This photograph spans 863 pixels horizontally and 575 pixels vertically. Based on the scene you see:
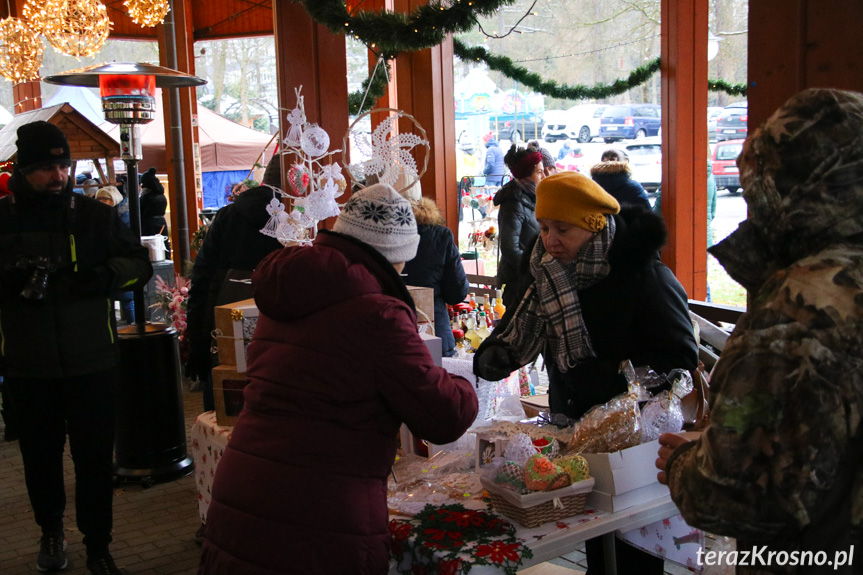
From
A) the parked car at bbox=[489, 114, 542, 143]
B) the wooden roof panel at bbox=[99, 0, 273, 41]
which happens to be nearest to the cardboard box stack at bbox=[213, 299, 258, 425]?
the parked car at bbox=[489, 114, 542, 143]

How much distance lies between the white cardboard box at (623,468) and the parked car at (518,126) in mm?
6535

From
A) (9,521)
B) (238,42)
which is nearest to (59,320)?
(9,521)

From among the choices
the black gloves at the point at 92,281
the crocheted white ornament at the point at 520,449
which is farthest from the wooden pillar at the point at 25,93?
the crocheted white ornament at the point at 520,449

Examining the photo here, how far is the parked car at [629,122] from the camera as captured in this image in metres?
7.33

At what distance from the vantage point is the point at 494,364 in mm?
2381

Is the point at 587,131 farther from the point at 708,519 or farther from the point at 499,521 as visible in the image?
the point at 708,519

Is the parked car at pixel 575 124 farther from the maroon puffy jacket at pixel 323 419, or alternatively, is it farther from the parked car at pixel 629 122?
the maroon puffy jacket at pixel 323 419

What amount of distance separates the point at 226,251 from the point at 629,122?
4.74 meters

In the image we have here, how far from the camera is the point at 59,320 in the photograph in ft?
9.93

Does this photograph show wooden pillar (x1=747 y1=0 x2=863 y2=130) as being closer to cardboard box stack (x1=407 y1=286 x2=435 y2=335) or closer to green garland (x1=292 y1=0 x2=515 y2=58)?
cardboard box stack (x1=407 y1=286 x2=435 y2=335)

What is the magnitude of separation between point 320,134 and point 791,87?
1.99 metres

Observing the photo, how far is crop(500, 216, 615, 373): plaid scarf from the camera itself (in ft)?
7.41

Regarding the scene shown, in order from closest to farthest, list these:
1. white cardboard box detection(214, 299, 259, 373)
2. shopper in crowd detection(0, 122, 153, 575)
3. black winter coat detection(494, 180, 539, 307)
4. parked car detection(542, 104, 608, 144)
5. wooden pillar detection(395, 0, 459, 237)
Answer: white cardboard box detection(214, 299, 259, 373)
shopper in crowd detection(0, 122, 153, 575)
black winter coat detection(494, 180, 539, 307)
wooden pillar detection(395, 0, 459, 237)
parked car detection(542, 104, 608, 144)

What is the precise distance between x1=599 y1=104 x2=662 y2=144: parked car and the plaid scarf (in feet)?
Result: 17.6
